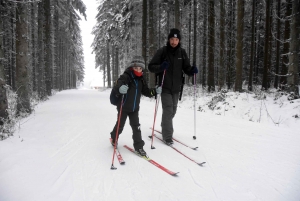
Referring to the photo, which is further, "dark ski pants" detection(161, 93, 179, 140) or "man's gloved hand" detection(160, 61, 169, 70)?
"dark ski pants" detection(161, 93, 179, 140)

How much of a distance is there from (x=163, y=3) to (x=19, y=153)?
60.7 ft

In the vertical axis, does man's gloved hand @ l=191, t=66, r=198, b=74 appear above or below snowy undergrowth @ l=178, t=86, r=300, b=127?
above

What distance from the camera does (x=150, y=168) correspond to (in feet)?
11.2

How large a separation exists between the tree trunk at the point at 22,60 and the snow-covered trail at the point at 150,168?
3.60 metres

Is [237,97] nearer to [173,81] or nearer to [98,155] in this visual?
[173,81]

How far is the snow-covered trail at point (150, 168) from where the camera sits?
105 inches

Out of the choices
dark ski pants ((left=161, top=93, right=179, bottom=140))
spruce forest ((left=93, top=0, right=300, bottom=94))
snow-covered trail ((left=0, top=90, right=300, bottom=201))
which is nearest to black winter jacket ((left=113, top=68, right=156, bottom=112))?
dark ski pants ((left=161, top=93, right=179, bottom=140))

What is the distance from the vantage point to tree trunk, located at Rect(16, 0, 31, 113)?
27.2 feet

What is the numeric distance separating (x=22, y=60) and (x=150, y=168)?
807 cm

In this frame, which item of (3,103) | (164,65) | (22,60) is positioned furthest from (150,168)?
(22,60)

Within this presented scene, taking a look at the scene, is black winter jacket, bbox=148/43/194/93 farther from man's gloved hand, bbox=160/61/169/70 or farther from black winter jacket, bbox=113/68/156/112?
black winter jacket, bbox=113/68/156/112

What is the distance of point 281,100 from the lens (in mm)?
8297

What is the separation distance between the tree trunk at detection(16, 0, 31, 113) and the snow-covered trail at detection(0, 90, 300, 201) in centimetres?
360

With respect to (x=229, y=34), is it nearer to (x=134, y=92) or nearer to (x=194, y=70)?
(x=194, y=70)
